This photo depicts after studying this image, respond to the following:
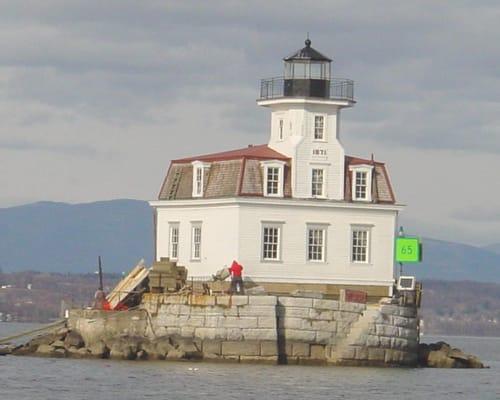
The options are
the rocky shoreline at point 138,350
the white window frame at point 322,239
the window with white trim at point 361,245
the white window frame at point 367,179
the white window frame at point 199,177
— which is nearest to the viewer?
the rocky shoreline at point 138,350

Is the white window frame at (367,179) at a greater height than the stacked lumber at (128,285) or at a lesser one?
greater

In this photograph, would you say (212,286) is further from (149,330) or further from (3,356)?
(3,356)

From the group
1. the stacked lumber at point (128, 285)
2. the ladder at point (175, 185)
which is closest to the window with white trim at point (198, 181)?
the ladder at point (175, 185)

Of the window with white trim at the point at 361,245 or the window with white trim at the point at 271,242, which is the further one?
the window with white trim at the point at 361,245

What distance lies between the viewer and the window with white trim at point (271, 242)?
68.2 m

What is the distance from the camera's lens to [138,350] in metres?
67.4

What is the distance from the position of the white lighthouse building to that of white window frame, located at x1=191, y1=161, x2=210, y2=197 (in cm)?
3

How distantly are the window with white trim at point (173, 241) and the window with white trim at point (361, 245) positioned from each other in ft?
20.8

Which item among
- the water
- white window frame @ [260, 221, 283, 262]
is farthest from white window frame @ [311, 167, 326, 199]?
the water

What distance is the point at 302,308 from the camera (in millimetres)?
65750

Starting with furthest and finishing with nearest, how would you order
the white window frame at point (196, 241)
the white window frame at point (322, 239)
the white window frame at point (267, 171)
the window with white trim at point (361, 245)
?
the white window frame at point (196, 241) → the window with white trim at point (361, 245) → the white window frame at point (322, 239) → the white window frame at point (267, 171)

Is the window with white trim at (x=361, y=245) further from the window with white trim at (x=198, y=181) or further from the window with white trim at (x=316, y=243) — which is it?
the window with white trim at (x=198, y=181)

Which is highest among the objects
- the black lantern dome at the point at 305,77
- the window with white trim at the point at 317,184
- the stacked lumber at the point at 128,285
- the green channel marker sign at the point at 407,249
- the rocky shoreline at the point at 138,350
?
the black lantern dome at the point at 305,77

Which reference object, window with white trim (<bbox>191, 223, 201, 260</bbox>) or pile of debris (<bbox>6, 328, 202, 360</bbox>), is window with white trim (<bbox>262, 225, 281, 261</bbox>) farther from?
pile of debris (<bbox>6, 328, 202, 360</bbox>)
